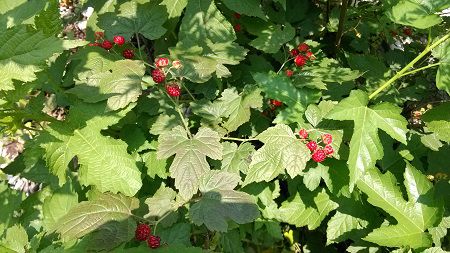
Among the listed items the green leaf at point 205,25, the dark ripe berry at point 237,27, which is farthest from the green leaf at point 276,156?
the dark ripe berry at point 237,27

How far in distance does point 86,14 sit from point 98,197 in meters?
3.12

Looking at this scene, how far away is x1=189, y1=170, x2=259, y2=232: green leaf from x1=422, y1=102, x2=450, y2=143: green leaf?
3.59 ft

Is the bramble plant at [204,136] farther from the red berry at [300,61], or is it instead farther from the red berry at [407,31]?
the red berry at [407,31]

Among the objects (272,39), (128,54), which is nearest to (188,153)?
(128,54)

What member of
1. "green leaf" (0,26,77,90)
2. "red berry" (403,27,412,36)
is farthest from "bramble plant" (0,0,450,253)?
"red berry" (403,27,412,36)

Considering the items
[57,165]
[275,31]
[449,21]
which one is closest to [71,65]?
[57,165]

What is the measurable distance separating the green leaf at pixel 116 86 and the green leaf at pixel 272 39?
788 millimetres

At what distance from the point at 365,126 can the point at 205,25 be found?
43.4 inches

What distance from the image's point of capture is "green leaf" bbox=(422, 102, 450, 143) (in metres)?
2.32

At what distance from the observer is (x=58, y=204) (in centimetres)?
234

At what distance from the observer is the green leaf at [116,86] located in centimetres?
214

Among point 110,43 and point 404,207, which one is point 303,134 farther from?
point 110,43

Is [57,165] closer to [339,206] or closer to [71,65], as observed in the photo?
[71,65]

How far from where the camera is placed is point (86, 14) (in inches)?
185
